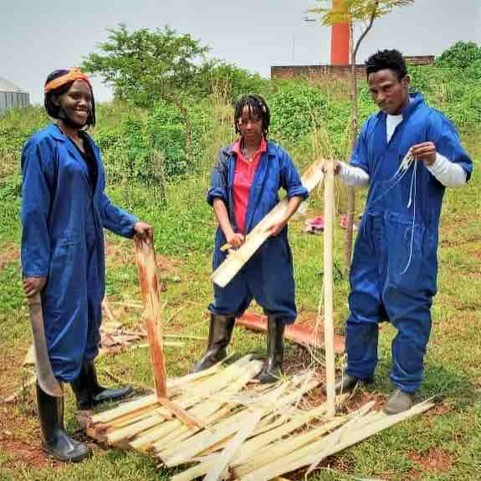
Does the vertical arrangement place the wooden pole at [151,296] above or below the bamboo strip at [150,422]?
above

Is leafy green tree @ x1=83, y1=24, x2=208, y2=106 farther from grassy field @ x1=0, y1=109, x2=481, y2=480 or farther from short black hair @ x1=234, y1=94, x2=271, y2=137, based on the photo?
short black hair @ x1=234, y1=94, x2=271, y2=137

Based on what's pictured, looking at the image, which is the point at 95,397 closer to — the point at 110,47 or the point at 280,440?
the point at 280,440

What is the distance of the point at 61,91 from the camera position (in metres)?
3.22

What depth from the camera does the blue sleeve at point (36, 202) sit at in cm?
308

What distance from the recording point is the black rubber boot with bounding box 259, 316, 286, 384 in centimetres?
418

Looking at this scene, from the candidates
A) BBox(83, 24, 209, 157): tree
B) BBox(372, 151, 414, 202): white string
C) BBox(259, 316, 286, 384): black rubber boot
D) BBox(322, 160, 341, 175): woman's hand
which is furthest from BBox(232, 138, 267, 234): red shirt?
BBox(83, 24, 209, 157): tree

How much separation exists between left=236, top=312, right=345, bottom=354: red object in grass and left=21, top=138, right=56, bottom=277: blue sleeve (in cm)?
214

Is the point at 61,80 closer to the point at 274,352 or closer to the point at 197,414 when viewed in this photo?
the point at 197,414

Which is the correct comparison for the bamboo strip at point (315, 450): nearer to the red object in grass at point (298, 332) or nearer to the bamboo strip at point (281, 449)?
the bamboo strip at point (281, 449)

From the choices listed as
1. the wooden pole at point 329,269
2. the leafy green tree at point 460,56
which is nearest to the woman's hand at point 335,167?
the wooden pole at point 329,269

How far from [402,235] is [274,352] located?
4.20 ft

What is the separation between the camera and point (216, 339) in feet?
14.6

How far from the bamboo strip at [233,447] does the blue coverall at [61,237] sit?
909 millimetres

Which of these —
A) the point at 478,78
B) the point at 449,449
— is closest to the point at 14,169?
the point at 449,449
